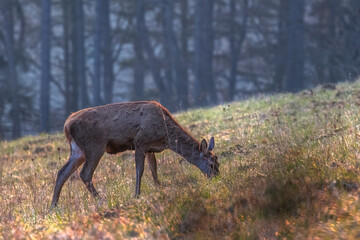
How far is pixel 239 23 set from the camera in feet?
130

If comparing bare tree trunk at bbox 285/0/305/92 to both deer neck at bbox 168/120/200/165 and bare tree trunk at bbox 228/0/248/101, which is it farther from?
deer neck at bbox 168/120/200/165

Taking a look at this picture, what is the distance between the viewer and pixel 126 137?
29.0ft

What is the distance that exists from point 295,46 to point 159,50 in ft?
43.3

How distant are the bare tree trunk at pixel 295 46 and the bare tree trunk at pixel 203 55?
453 centimetres

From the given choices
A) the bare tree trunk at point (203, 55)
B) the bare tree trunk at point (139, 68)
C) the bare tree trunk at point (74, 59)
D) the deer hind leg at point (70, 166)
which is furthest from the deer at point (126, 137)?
the bare tree trunk at point (74, 59)

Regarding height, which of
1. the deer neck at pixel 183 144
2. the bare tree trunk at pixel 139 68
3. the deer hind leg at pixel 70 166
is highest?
the deer neck at pixel 183 144

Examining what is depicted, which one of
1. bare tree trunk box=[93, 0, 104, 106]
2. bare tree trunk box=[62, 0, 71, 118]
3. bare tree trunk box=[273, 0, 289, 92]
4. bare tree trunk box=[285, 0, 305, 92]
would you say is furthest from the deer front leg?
bare tree trunk box=[273, 0, 289, 92]

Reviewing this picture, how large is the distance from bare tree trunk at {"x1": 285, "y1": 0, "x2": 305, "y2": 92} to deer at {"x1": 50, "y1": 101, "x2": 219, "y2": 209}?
21.3m

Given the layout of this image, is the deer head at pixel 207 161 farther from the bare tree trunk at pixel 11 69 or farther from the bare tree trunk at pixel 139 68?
the bare tree trunk at pixel 139 68

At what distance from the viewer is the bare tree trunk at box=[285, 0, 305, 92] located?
97.0 ft

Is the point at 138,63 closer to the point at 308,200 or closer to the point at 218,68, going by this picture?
the point at 218,68

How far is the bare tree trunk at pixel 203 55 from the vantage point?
29688mm

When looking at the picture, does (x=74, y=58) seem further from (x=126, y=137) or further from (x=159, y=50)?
(x=126, y=137)

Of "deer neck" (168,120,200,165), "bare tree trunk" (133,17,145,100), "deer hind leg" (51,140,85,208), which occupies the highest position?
"deer neck" (168,120,200,165)
